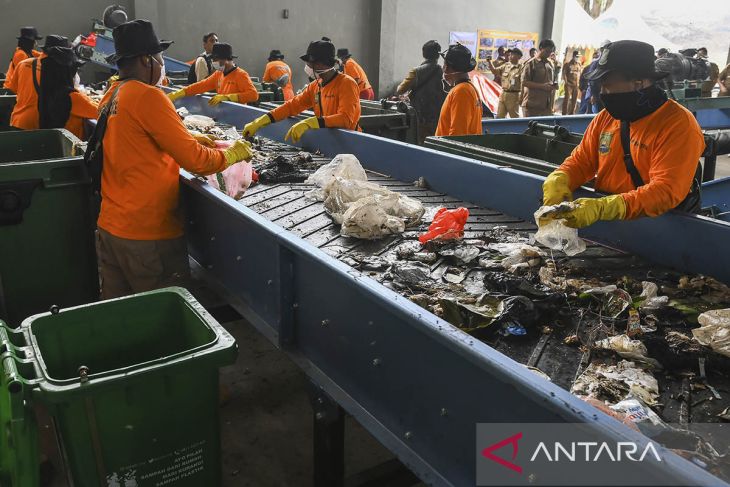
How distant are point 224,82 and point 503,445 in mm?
6498

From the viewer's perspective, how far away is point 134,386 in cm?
170

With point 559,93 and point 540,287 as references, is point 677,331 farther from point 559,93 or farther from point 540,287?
point 559,93

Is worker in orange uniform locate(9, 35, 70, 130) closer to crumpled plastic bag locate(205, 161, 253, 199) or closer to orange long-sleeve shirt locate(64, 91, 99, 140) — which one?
orange long-sleeve shirt locate(64, 91, 99, 140)

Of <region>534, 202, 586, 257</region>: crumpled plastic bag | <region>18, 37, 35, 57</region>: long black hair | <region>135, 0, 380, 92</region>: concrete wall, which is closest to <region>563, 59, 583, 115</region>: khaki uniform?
<region>135, 0, 380, 92</region>: concrete wall

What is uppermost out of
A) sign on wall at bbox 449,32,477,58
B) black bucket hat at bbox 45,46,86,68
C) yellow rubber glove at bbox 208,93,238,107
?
sign on wall at bbox 449,32,477,58

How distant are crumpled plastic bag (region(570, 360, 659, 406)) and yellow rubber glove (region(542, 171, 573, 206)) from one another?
1.09 meters

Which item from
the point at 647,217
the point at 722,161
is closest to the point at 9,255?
the point at 647,217

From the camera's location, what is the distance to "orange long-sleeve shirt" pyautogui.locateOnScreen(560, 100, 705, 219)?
7.74ft

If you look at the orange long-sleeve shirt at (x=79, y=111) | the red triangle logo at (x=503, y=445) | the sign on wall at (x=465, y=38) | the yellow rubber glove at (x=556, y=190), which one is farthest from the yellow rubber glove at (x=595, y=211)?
the sign on wall at (x=465, y=38)

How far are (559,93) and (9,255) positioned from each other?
590 inches

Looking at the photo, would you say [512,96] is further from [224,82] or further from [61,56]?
[61,56]

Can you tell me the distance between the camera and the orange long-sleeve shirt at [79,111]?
453cm

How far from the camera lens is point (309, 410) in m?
3.20

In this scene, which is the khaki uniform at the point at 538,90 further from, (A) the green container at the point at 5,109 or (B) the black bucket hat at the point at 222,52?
(A) the green container at the point at 5,109
